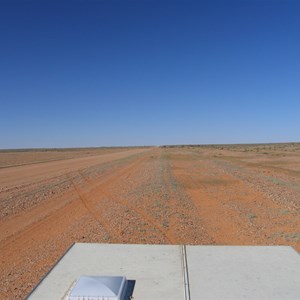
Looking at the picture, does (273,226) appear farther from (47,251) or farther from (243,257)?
(243,257)

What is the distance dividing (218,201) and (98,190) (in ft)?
18.5

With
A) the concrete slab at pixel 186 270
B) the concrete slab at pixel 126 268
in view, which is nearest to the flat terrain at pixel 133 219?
the concrete slab at pixel 126 268

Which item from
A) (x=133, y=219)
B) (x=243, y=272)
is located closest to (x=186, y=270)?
(x=243, y=272)

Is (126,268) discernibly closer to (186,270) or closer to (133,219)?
(186,270)

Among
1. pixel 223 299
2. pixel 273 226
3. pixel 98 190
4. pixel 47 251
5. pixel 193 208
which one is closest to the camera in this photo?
pixel 223 299

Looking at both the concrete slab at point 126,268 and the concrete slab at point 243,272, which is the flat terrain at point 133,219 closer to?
the concrete slab at point 126,268

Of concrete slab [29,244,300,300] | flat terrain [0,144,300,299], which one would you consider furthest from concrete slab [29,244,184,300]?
flat terrain [0,144,300,299]

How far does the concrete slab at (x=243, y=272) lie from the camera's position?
2467 millimetres

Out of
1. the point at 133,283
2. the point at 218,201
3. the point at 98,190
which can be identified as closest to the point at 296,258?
the point at 133,283

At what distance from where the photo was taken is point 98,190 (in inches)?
608

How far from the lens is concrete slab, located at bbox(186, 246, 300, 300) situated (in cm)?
247

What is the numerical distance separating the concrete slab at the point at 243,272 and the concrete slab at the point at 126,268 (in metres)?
0.16

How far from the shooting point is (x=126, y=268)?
2941mm

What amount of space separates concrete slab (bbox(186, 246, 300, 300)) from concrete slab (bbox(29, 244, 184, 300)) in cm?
16
